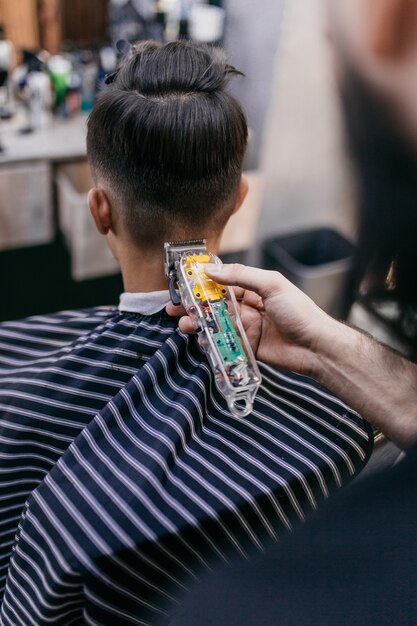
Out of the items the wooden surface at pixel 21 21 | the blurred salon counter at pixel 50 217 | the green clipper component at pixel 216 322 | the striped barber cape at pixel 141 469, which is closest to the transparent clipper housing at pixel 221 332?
the green clipper component at pixel 216 322

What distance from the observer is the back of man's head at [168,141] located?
1159mm

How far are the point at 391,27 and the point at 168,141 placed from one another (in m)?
1.64

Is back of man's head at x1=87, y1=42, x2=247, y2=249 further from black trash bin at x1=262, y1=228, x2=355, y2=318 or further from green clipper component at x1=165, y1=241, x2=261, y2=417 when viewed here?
black trash bin at x1=262, y1=228, x2=355, y2=318

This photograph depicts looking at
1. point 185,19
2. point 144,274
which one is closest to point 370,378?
point 144,274

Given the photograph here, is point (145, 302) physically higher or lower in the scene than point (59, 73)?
lower

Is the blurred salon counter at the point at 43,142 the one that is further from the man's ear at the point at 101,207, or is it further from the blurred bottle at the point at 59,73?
the man's ear at the point at 101,207

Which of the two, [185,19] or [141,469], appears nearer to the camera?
[141,469]

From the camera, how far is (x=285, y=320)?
1.27 meters

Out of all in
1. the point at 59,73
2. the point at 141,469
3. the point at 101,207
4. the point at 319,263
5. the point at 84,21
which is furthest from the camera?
the point at 319,263

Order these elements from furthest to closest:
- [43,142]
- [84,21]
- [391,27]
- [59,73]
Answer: [84,21], [59,73], [43,142], [391,27]

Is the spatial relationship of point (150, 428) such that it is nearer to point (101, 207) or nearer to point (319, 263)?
point (101, 207)

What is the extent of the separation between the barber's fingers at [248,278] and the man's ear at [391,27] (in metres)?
1.60

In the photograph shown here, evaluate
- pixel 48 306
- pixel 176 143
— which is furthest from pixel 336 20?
pixel 48 306

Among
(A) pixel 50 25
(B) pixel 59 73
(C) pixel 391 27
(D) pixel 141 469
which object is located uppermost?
(C) pixel 391 27
